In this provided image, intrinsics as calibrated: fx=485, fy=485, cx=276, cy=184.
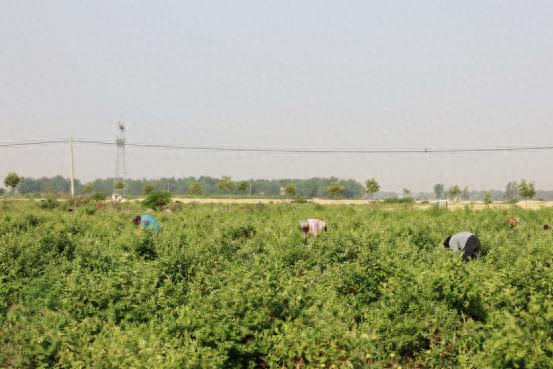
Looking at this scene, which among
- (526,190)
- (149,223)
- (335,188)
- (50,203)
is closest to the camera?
(149,223)

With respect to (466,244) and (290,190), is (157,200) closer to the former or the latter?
(466,244)

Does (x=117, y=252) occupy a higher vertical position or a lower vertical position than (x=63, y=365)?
higher

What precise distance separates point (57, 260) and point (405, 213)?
1631cm

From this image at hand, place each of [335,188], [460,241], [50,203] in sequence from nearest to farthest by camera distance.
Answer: [460,241] → [50,203] → [335,188]

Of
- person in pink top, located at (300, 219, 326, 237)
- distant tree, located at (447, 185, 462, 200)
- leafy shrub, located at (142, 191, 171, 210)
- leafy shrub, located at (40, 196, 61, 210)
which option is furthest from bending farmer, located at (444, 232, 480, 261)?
distant tree, located at (447, 185, 462, 200)

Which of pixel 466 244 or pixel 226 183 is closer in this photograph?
pixel 466 244

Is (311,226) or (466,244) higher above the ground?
(311,226)

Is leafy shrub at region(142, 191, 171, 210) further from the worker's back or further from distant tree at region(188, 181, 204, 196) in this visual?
distant tree at region(188, 181, 204, 196)

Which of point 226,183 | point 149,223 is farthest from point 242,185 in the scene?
point 149,223

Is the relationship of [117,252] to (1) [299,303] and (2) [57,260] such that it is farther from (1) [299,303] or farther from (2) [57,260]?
(1) [299,303]

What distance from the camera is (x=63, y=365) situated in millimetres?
4633

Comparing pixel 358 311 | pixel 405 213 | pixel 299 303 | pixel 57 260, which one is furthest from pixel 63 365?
pixel 405 213

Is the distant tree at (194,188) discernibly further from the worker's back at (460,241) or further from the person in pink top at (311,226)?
the worker's back at (460,241)

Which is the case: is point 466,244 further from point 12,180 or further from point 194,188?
point 194,188
